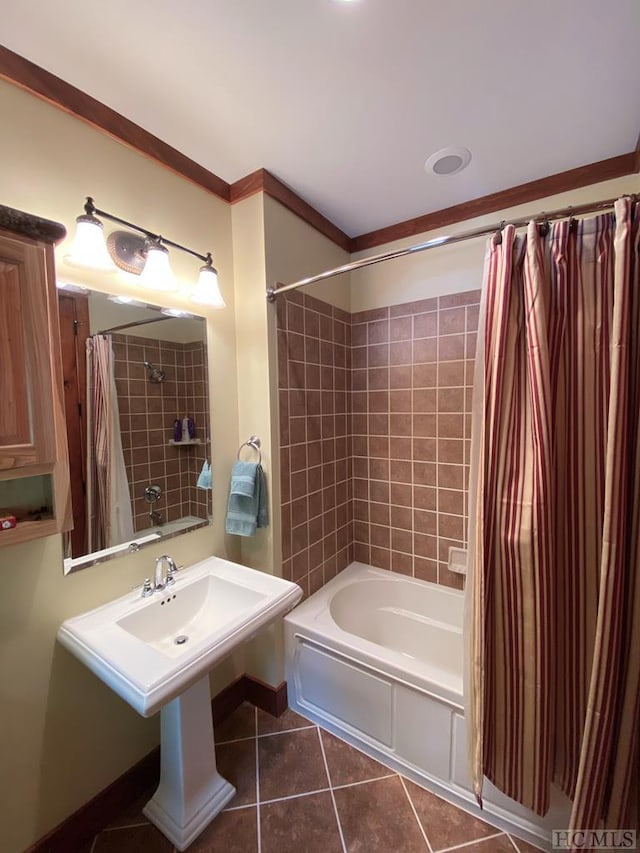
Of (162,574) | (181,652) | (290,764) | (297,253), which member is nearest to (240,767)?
(290,764)

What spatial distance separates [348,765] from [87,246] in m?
→ 2.23

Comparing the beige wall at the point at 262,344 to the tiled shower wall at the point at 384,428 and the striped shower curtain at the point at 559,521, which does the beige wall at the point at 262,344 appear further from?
the striped shower curtain at the point at 559,521

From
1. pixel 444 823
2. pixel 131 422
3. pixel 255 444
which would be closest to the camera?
pixel 444 823

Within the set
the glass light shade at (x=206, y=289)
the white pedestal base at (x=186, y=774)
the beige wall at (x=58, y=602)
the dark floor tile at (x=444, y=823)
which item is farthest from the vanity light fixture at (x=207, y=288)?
the dark floor tile at (x=444, y=823)

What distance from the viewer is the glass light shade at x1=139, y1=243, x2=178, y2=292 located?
1.28 metres

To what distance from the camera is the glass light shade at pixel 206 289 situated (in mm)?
1432

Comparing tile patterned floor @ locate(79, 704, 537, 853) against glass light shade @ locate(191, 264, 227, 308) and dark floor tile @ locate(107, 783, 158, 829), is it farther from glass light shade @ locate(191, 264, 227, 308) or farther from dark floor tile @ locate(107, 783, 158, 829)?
glass light shade @ locate(191, 264, 227, 308)

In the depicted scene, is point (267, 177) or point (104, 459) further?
→ point (267, 177)

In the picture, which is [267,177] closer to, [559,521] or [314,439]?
[314,439]

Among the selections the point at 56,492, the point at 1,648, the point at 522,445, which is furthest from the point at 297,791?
the point at 522,445

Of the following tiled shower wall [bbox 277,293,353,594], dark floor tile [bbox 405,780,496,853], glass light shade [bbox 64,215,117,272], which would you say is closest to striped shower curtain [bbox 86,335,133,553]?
glass light shade [bbox 64,215,117,272]

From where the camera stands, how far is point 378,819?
1256mm

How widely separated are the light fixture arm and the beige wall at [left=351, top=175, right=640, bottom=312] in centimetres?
103

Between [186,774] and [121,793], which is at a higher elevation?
[186,774]
